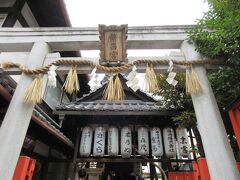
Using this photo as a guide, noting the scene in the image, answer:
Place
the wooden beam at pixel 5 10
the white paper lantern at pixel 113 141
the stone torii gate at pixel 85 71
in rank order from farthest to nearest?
the white paper lantern at pixel 113 141 < the wooden beam at pixel 5 10 < the stone torii gate at pixel 85 71

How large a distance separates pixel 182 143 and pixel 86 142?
11.8 feet

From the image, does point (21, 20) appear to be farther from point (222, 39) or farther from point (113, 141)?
point (222, 39)

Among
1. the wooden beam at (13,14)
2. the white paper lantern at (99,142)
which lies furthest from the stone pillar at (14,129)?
the white paper lantern at (99,142)

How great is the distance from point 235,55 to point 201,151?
11.6 ft

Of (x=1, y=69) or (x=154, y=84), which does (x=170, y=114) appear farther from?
(x=1, y=69)

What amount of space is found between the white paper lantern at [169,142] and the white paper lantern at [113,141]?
181cm

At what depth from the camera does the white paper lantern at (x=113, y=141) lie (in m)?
7.36

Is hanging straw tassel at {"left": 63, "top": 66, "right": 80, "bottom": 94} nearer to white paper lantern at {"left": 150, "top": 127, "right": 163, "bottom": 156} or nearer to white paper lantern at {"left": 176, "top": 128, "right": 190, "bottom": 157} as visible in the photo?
white paper lantern at {"left": 150, "top": 127, "right": 163, "bottom": 156}

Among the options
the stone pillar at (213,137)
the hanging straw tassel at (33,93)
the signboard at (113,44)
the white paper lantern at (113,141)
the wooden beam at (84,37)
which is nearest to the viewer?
the stone pillar at (213,137)

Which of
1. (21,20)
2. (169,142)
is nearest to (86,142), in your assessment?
(169,142)

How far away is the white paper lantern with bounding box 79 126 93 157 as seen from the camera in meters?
7.57

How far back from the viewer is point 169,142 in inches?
297

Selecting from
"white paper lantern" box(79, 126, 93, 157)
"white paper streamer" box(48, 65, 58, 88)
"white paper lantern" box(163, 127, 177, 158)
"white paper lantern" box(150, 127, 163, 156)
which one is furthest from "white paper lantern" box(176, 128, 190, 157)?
"white paper streamer" box(48, 65, 58, 88)

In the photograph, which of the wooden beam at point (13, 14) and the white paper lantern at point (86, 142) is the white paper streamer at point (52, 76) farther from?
the white paper lantern at point (86, 142)
